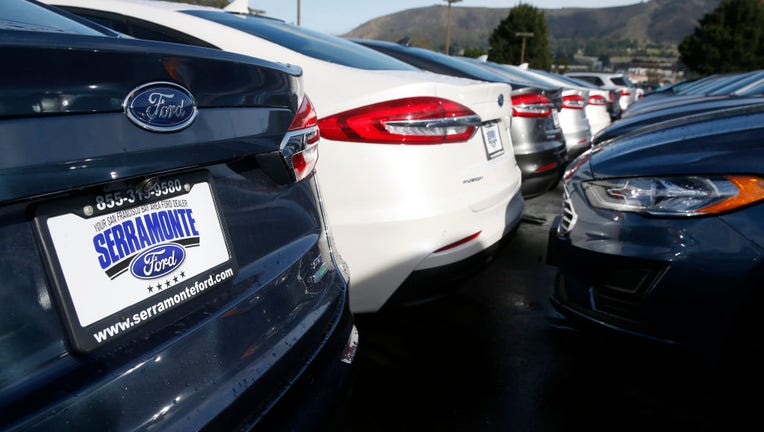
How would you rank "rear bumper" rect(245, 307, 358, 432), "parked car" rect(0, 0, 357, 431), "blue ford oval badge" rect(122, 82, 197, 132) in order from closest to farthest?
1. "parked car" rect(0, 0, 357, 431)
2. "blue ford oval badge" rect(122, 82, 197, 132)
3. "rear bumper" rect(245, 307, 358, 432)

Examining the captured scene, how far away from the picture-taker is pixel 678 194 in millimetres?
1958

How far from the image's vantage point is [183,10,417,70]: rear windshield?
8.80 ft

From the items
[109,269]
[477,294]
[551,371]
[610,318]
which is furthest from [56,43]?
[477,294]

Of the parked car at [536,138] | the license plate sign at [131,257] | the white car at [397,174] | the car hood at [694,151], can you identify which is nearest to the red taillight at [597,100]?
the parked car at [536,138]

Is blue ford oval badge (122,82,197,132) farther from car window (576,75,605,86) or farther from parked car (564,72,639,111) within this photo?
car window (576,75,605,86)

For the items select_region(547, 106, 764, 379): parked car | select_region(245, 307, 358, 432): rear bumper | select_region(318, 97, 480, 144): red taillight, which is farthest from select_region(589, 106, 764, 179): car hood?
select_region(245, 307, 358, 432): rear bumper

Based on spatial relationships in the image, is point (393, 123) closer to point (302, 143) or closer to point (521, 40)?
point (302, 143)

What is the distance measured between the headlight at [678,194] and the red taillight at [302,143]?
4.26 feet

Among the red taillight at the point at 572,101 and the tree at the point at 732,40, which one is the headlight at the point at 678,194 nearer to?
the red taillight at the point at 572,101

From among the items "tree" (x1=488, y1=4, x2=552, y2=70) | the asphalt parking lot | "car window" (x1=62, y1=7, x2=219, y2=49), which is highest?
"tree" (x1=488, y1=4, x2=552, y2=70)

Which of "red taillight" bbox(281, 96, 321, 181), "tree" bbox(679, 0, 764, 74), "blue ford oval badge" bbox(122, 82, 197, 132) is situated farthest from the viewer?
"tree" bbox(679, 0, 764, 74)

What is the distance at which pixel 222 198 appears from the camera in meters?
1.18

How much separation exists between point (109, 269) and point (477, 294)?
255 cm

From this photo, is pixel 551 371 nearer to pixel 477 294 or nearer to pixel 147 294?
pixel 477 294
